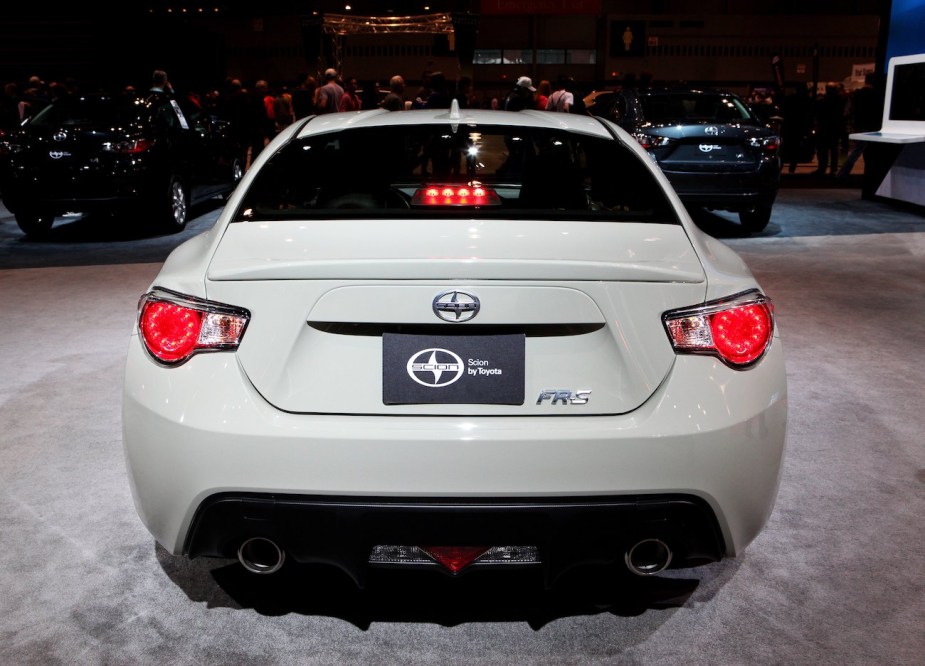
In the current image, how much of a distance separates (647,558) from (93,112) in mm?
8743

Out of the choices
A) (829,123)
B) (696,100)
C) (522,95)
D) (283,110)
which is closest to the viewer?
(696,100)

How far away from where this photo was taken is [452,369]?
1917 millimetres

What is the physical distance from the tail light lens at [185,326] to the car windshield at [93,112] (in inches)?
302

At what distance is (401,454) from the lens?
6.16 ft

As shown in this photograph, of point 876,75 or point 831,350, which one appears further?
point 876,75

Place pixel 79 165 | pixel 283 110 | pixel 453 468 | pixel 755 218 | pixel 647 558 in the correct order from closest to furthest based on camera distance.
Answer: pixel 453 468 < pixel 647 558 < pixel 79 165 < pixel 755 218 < pixel 283 110

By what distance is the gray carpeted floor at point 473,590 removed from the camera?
229cm

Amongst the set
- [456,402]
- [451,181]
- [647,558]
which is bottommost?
[647,558]

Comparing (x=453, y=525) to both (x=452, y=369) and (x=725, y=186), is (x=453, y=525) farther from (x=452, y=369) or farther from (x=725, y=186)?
(x=725, y=186)

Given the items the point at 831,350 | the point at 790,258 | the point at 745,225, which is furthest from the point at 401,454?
the point at 745,225

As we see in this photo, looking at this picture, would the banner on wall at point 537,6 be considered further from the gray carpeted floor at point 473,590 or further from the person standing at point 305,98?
the gray carpeted floor at point 473,590

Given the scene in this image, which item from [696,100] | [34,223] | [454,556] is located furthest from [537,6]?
[454,556]

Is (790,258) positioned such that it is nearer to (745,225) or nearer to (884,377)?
(745,225)

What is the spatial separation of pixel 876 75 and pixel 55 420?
493 inches
